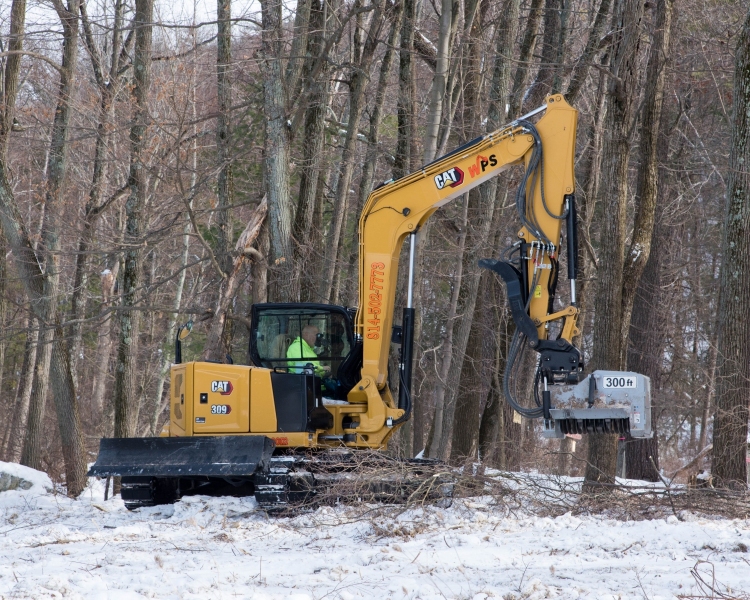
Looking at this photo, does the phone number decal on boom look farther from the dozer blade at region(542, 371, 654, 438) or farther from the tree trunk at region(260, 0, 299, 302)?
the tree trunk at region(260, 0, 299, 302)

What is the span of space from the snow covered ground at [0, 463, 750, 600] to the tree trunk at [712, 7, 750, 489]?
2.55 m

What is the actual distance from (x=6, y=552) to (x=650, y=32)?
1017cm

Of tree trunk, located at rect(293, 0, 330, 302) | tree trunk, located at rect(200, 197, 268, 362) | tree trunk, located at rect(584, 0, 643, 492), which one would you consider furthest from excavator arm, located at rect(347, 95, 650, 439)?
tree trunk, located at rect(293, 0, 330, 302)

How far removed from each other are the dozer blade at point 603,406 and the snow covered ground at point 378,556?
999 millimetres

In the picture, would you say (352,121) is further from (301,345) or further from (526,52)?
(301,345)

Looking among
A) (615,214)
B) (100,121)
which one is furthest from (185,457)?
(100,121)

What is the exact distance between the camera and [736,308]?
33.3 feet

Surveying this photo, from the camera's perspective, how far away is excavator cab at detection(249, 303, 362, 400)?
10.5m

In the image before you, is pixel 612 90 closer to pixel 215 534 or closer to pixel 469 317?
pixel 469 317

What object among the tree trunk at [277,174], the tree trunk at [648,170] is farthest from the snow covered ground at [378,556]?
the tree trunk at [277,174]

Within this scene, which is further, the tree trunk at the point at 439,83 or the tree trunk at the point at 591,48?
the tree trunk at the point at 591,48

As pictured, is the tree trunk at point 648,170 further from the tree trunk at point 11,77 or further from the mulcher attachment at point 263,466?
the tree trunk at point 11,77

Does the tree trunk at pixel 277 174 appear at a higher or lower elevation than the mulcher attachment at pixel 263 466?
higher

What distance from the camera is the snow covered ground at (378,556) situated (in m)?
5.28
